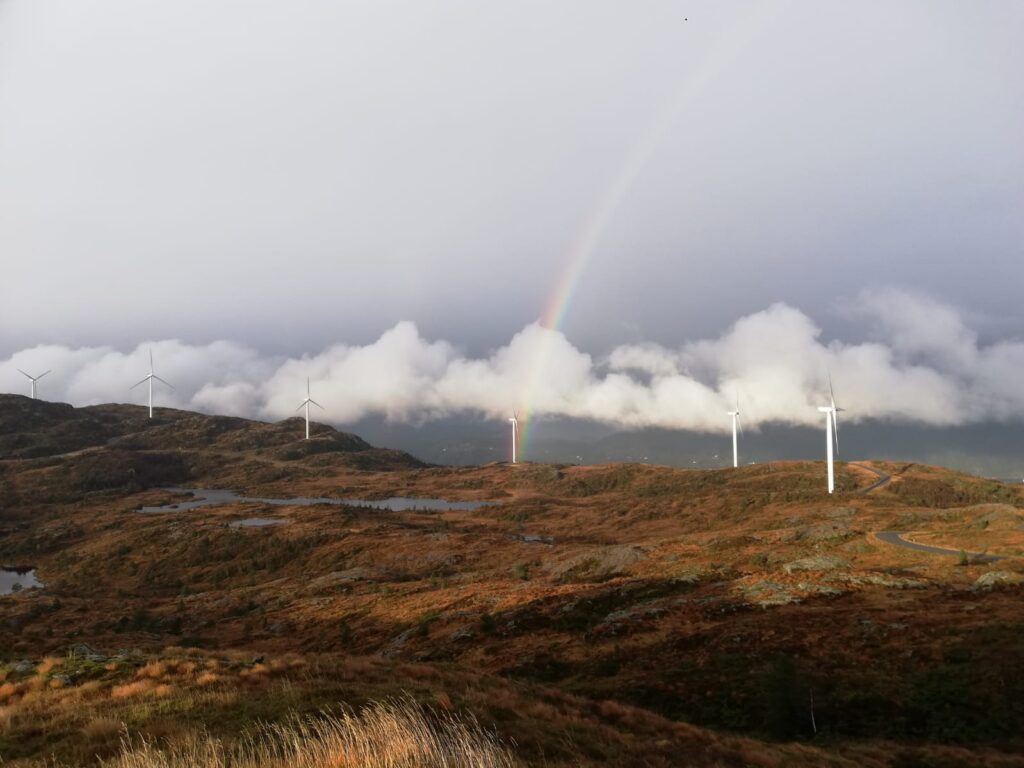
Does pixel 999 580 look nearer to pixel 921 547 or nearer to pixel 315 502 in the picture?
pixel 921 547

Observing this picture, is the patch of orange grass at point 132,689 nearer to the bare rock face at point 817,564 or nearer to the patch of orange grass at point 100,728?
the patch of orange grass at point 100,728

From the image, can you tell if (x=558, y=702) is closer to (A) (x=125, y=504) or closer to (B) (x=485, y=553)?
(B) (x=485, y=553)

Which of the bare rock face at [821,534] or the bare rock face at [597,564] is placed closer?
the bare rock face at [597,564]

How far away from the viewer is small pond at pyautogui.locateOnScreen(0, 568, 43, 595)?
6531 cm

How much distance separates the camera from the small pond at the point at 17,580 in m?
65.3

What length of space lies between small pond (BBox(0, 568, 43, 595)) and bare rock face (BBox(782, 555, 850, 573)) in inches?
3278

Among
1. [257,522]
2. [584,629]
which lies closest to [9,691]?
[584,629]

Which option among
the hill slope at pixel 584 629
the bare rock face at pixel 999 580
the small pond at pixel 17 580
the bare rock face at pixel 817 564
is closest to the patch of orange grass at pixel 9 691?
the hill slope at pixel 584 629

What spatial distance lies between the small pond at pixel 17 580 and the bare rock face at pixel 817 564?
83265mm

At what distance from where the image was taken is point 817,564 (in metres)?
36.2

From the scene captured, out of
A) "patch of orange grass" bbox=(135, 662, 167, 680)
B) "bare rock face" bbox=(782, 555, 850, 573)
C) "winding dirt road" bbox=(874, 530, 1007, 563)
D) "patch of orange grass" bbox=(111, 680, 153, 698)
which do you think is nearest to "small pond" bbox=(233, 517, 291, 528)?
"patch of orange grass" bbox=(135, 662, 167, 680)

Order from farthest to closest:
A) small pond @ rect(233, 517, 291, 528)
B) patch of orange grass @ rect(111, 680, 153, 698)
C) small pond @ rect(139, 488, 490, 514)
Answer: small pond @ rect(139, 488, 490, 514)
small pond @ rect(233, 517, 291, 528)
patch of orange grass @ rect(111, 680, 153, 698)

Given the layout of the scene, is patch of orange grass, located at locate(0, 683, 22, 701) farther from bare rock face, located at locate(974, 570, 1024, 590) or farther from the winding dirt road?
the winding dirt road

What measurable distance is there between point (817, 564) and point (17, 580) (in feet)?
313
